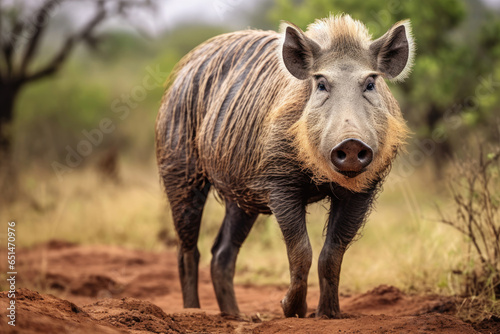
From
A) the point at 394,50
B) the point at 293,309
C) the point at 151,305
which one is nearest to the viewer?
the point at 151,305

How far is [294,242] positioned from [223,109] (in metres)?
1.40

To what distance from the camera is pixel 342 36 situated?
447 cm

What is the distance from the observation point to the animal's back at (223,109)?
16.5 ft

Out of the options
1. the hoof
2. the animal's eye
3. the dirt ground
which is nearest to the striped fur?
the animal's eye

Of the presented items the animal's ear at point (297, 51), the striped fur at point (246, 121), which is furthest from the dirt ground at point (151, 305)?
the animal's ear at point (297, 51)

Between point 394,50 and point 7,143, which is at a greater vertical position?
point 7,143

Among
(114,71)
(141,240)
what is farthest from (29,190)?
(114,71)

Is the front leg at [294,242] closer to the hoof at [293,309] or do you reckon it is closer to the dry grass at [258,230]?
the hoof at [293,309]

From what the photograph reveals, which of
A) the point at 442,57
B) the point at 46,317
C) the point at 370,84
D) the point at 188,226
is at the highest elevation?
the point at 442,57

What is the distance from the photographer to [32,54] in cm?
1305

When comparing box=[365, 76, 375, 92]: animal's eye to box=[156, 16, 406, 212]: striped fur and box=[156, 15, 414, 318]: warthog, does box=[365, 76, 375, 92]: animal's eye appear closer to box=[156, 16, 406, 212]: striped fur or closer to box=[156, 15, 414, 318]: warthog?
box=[156, 15, 414, 318]: warthog

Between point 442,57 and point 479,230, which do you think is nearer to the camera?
point 479,230

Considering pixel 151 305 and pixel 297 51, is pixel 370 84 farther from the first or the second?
pixel 151 305

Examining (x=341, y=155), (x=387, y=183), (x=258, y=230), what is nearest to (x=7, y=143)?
(x=258, y=230)
